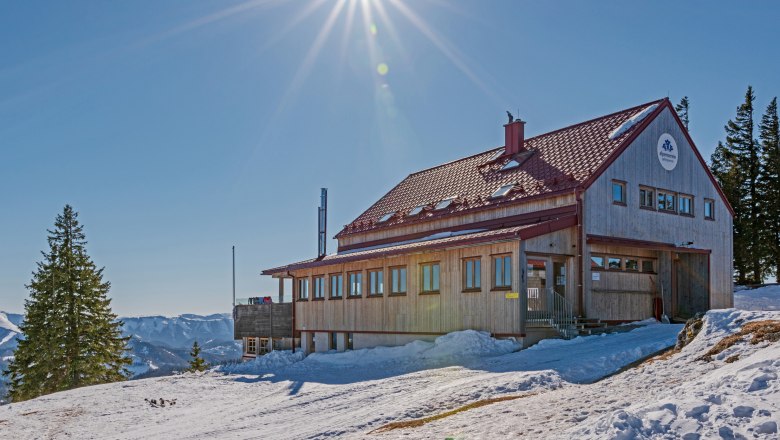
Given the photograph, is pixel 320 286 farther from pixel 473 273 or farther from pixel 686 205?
pixel 686 205

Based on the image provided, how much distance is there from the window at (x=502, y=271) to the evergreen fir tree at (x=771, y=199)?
29.0 metres

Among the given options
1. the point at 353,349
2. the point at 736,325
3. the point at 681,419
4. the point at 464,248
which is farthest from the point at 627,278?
the point at 681,419

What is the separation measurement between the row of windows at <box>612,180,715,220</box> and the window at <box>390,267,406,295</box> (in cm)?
829

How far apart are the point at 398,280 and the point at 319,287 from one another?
6.24 metres

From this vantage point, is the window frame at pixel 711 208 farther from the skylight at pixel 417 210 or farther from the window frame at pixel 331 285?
the window frame at pixel 331 285

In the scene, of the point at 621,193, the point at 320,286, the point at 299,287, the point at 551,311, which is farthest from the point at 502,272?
the point at 299,287

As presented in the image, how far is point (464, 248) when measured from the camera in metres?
26.1

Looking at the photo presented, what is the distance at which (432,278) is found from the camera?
27562 millimetres

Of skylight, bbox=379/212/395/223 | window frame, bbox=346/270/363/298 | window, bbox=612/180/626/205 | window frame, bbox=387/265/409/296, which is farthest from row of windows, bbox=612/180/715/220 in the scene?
skylight, bbox=379/212/395/223

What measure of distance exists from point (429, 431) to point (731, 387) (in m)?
4.55

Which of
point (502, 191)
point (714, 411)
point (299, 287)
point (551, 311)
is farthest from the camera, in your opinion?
point (299, 287)

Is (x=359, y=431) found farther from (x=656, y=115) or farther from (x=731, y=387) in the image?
(x=656, y=115)

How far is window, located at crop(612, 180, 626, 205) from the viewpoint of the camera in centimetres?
2781

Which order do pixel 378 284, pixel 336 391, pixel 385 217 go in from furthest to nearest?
pixel 385 217
pixel 378 284
pixel 336 391
